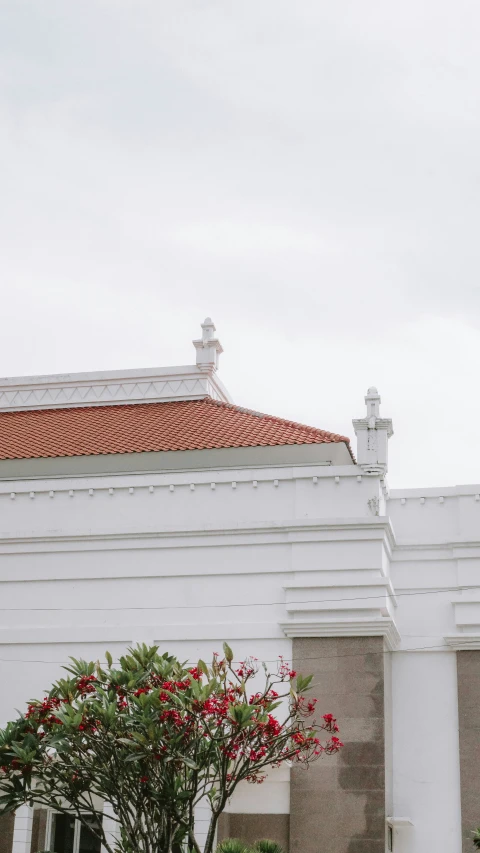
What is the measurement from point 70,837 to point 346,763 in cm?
541

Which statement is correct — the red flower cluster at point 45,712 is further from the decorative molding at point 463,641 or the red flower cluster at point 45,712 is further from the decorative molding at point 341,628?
the decorative molding at point 463,641

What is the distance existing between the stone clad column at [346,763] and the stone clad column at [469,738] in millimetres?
2105

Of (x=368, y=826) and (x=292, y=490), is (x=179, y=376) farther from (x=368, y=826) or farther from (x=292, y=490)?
(x=368, y=826)

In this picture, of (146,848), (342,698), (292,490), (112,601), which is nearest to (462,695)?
(342,698)

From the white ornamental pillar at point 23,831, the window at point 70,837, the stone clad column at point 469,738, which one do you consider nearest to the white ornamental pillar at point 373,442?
the stone clad column at point 469,738

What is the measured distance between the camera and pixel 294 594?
20562mm

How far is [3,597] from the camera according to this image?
2186 cm

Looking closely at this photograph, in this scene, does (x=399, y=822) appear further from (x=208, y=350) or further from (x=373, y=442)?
(x=208, y=350)

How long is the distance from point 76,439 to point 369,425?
690cm

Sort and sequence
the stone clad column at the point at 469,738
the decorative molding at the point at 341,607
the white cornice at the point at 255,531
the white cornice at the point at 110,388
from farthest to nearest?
the white cornice at the point at 110,388, the white cornice at the point at 255,531, the stone clad column at the point at 469,738, the decorative molding at the point at 341,607

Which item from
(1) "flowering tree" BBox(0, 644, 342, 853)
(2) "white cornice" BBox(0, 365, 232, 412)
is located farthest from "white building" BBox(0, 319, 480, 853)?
(1) "flowering tree" BBox(0, 644, 342, 853)

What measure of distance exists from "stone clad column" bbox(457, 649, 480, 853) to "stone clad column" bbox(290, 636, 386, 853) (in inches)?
82.9

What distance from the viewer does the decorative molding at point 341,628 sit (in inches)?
782

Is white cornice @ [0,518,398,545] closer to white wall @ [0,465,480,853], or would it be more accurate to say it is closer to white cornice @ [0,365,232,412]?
white wall @ [0,465,480,853]
